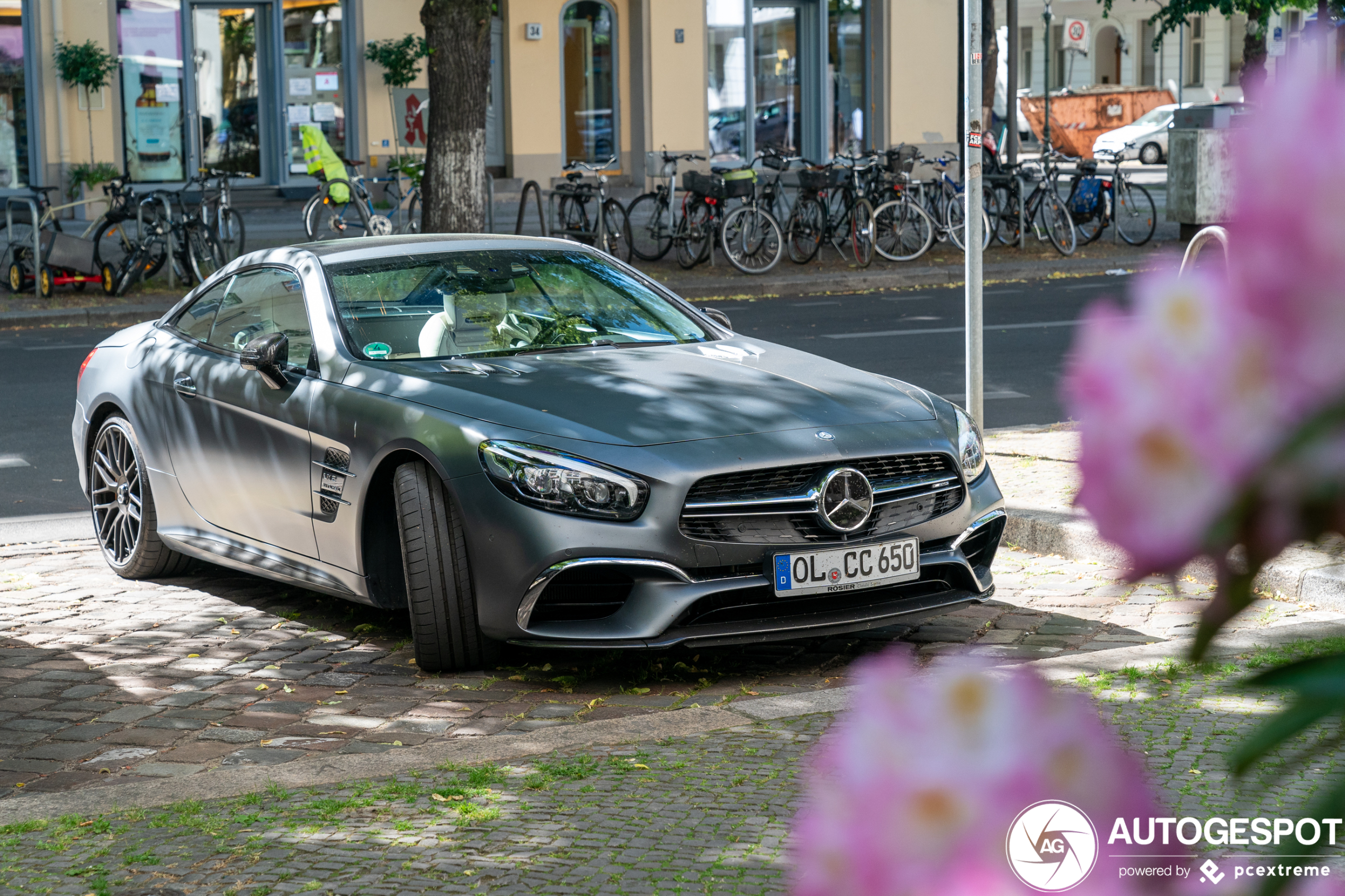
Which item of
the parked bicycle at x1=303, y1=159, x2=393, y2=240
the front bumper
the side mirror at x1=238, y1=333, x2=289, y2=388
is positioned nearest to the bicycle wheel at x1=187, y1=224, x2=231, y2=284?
the parked bicycle at x1=303, y1=159, x2=393, y2=240

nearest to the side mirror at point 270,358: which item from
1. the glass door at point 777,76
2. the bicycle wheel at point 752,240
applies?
the bicycle wheel at point 752,240

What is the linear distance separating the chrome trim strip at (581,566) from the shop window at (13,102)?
22.6 metres

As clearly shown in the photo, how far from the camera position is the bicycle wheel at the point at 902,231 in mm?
20062

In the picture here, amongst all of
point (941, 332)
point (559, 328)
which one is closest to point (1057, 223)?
point (941, 332)

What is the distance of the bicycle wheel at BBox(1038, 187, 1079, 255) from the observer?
20938 mm

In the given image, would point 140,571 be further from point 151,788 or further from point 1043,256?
point 1043,256

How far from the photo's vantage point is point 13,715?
17.0 feet

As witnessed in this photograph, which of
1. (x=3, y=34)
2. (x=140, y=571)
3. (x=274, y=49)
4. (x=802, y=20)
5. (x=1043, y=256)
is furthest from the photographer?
(x=802, y=20)

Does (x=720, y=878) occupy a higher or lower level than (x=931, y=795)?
lower

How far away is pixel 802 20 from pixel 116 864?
1166 inches

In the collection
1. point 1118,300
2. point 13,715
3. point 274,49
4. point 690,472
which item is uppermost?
point 274,49

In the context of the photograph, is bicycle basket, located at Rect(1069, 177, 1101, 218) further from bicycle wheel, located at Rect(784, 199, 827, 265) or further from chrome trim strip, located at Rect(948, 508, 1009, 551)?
chrome trim strip, located at Rect(948, 508, 1009, 551)

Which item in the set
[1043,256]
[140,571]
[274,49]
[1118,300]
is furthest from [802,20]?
[1118,300]

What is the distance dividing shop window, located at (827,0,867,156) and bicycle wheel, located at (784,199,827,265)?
11982 mm
